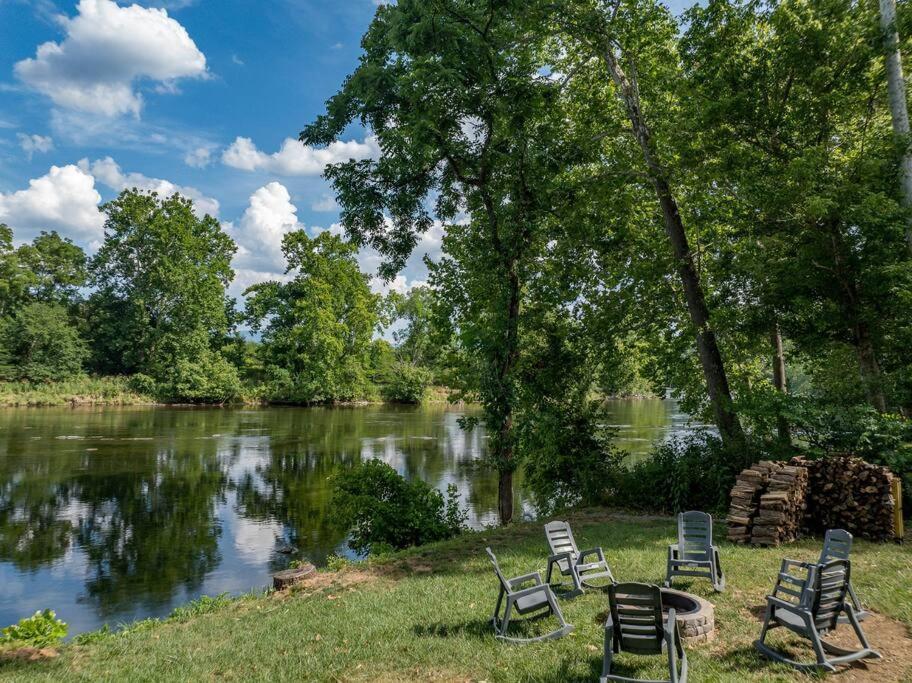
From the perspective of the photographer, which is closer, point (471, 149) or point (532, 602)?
point (532, 602)

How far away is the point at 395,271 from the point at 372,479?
5.64 meters

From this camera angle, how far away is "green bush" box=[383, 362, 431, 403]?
5772 cm

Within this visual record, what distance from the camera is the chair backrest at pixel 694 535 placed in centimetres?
770

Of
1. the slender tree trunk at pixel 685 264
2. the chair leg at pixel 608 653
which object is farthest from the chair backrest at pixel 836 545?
the slender tree trunk at pixel 685 264

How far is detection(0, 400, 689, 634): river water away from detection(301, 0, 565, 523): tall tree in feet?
17.4

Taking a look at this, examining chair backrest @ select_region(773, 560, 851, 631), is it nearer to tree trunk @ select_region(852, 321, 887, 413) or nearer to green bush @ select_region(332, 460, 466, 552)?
green bush @ select_region(332, 460, 466, 552)

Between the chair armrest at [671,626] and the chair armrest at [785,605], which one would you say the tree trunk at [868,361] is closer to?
the chair armrest at [785,605]

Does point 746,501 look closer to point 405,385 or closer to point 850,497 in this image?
point 850,497

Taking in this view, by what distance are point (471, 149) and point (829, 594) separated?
1119cm

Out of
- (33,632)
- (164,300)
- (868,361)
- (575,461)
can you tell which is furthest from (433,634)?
(164,300)

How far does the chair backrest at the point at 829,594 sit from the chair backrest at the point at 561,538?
9.86 feet

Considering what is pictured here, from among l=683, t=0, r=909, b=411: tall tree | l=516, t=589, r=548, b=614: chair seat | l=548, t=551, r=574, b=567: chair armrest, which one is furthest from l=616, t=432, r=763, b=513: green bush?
l=516, t=589, r=548, b=614: chair seat

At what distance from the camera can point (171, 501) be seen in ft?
56.3

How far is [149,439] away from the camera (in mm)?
28781
